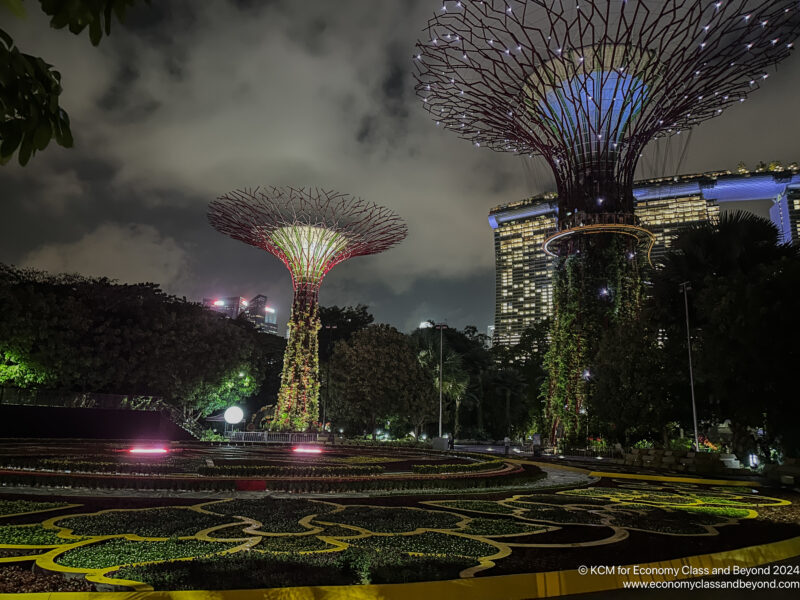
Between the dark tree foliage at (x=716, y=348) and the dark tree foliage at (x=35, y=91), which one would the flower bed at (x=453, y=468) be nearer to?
the dark tree foliage at (x=716, y=348)

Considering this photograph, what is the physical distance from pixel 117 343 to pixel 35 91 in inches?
1369

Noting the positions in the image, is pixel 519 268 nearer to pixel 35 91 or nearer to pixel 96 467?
pixel 96 467

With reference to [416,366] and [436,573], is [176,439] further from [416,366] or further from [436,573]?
[436,573]

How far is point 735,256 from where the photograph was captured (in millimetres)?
24672

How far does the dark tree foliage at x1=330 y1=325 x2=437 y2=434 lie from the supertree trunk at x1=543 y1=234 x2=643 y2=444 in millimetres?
12001

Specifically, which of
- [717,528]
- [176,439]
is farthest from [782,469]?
[176,439]

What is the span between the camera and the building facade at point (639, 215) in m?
100

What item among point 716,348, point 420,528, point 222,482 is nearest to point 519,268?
point 716,348

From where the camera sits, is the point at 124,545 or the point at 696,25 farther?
the point at 696,25

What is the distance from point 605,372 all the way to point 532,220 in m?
119

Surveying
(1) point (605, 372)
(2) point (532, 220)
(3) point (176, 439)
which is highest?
(2) point (532, 220)

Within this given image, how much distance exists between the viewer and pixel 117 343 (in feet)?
110

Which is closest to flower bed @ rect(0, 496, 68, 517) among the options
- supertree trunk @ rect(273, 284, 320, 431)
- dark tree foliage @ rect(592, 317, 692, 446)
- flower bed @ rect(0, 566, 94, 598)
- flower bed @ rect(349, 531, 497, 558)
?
flower bed @ rect(0, 566, 94, 598)

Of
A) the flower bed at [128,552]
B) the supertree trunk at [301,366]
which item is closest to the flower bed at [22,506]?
the flower bed at [128,552]
